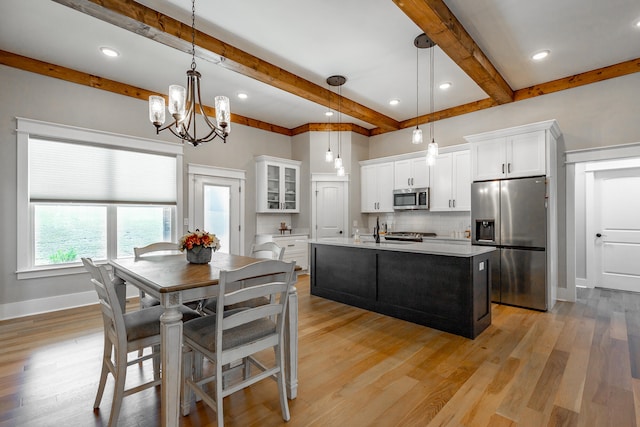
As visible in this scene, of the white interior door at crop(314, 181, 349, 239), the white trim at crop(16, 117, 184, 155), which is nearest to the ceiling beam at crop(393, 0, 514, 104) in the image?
the white interior door at crop(314, 181, 349, 239)

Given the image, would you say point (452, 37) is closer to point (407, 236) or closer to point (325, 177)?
point (407, 236)

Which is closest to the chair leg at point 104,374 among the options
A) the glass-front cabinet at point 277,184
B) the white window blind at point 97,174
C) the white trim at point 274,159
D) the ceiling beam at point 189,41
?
the ceiling beam at point 189,41

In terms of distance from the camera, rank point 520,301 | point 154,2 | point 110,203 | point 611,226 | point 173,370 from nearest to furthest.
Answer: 1. point 173,370
2. point 154,2
3. point 520,301
4. point 110,203
5. point 611,226

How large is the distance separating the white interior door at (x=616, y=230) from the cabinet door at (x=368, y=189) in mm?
3704

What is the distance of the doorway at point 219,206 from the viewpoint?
5156 mm

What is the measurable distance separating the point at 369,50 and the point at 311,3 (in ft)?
3.33

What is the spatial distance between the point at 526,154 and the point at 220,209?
4.83 meters

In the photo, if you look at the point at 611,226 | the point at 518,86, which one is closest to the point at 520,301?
the point at 611,226

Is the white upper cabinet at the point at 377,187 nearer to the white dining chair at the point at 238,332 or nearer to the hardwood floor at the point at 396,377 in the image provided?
the hardwood floor at the point at 396,377

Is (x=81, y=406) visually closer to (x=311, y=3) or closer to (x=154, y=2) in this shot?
(x=154, y=2)

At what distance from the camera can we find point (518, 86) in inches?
178

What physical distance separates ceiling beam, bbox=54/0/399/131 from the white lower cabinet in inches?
102

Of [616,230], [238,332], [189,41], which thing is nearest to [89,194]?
[189,41]

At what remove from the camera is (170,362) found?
1.58 meters
